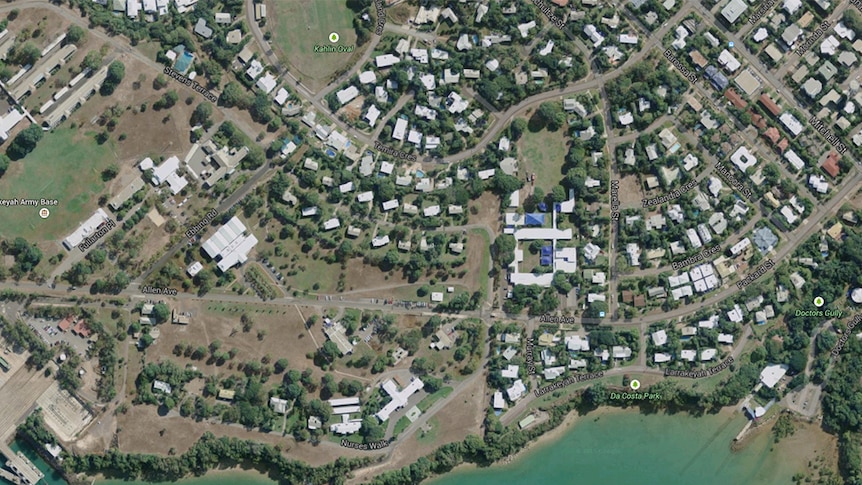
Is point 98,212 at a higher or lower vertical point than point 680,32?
higher

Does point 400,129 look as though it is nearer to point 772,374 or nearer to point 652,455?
point 652,455

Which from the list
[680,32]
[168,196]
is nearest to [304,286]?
[168,196]

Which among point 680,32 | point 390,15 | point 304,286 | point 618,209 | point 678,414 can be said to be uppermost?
point 390,15

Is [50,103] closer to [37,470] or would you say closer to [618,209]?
[37,470]

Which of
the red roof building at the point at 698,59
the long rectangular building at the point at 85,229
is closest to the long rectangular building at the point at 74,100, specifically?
the long rectangular building at the point at 85,229

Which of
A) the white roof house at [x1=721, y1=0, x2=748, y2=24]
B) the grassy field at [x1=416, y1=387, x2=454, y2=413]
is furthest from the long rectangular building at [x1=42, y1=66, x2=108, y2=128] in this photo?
the white roof house at [x1=721, y1=0, x2=748, y2=24]

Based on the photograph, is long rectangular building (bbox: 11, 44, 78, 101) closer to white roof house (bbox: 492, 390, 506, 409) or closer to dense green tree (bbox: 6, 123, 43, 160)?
dense green tree (bbox: 6, 123, 43, 160)

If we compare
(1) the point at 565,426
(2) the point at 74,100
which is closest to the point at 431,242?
(1) the point at 565,426
